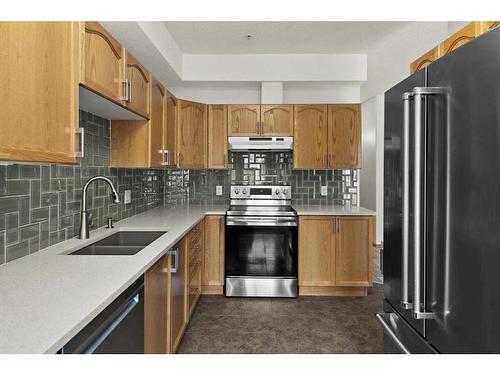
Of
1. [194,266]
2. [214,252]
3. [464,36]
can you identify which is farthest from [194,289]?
[464,36]

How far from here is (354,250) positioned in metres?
3.28

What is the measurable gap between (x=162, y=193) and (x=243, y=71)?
1.66 m

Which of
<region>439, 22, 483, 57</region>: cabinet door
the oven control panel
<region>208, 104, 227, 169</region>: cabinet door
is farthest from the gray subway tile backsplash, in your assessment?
<region>439, 22, 483, 57</region>: cabinet door

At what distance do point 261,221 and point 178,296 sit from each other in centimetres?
123

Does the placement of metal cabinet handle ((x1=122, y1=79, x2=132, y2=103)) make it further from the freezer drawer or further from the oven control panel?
the oven control panel

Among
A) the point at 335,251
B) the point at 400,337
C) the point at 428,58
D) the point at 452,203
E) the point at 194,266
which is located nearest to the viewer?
the point at 452,203

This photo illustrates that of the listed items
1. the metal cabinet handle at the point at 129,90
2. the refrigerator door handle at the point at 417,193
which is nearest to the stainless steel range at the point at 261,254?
the metal cabinet handle at the point at 129,90

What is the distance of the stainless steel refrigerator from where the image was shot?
895 mm

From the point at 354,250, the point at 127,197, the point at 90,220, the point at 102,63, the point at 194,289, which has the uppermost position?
the point at 102,63

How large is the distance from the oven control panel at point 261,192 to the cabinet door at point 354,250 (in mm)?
761

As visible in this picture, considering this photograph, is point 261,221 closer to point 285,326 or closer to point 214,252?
point 214,252

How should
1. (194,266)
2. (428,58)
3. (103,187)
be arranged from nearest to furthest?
(428,58), (103,187), (194,266)

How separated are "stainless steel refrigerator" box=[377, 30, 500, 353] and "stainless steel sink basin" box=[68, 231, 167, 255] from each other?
4.92 ft

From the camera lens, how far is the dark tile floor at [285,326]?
2.32 metres
